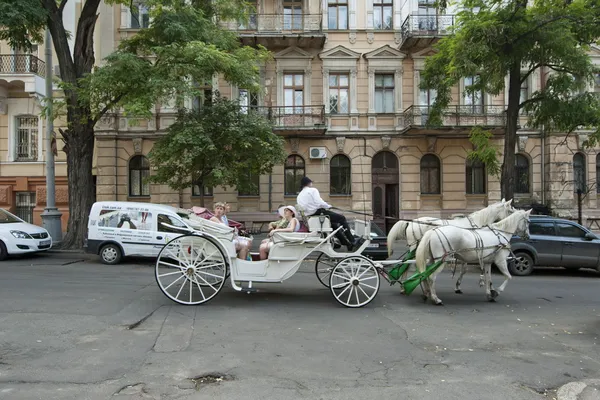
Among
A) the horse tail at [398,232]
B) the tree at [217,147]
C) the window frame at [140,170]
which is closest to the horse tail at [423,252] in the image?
the horse tail at [398,232]

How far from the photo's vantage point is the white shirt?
7.55 m

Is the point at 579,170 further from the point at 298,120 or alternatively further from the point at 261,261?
the point at 261,261

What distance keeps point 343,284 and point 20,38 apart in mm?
13476

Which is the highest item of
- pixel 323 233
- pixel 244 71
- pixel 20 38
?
pixel 20 38

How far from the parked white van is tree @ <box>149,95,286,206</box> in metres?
2.95

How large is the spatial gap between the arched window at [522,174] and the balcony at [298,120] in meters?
10.7

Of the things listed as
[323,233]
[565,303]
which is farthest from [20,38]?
[565,303]

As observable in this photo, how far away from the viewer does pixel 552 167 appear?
71.7ft

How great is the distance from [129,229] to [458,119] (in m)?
16.4

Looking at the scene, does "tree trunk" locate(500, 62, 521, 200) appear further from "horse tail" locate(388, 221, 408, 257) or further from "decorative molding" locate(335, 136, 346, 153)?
"decorative molding" locate(335, 136, 346, 153)

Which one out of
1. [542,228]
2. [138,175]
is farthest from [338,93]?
[542,228]

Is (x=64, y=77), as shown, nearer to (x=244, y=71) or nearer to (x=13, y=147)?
(x=244, y=71)

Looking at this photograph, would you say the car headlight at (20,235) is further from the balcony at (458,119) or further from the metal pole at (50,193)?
the balcony at (458,119)

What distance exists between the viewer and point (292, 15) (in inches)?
853
